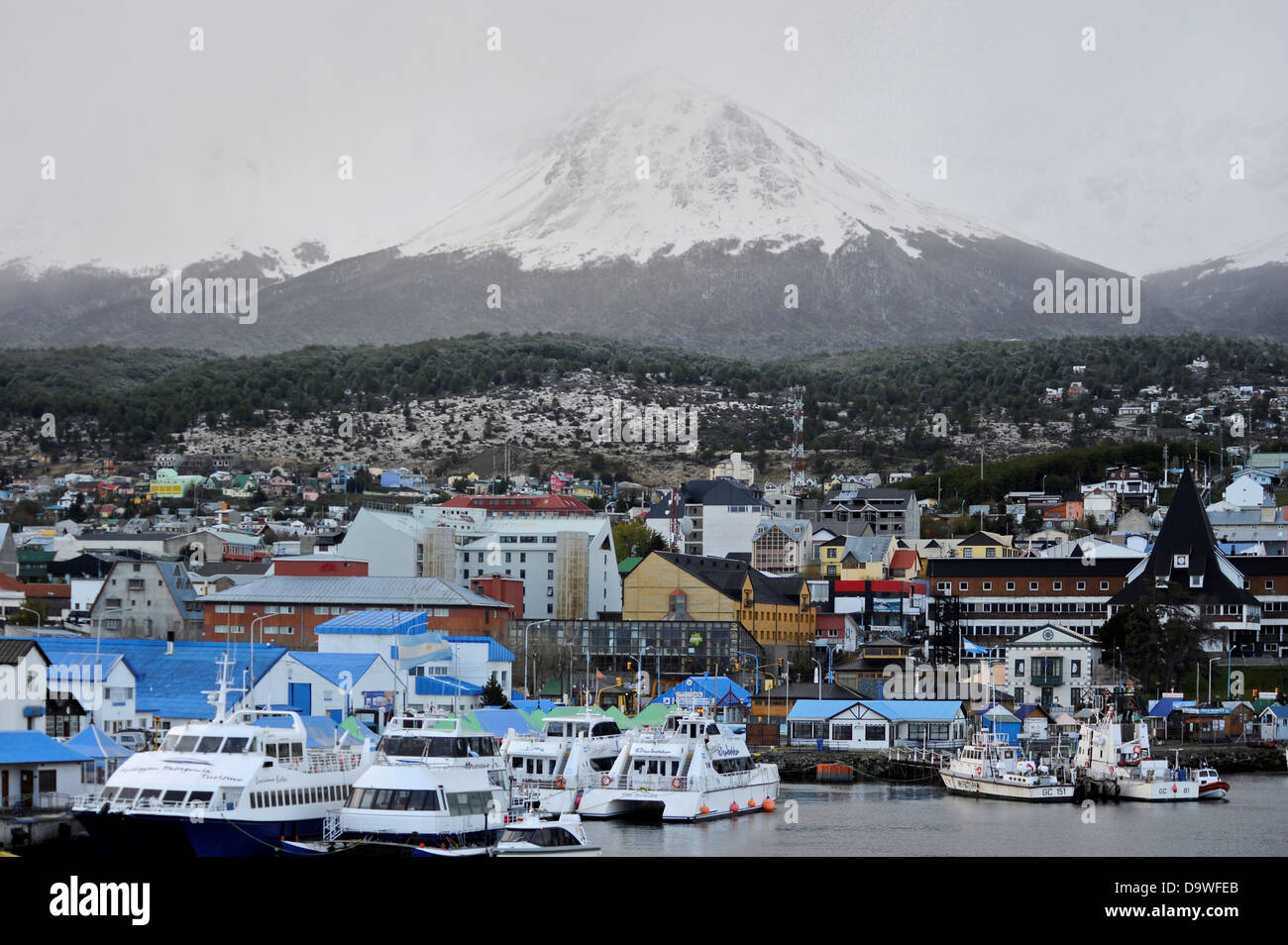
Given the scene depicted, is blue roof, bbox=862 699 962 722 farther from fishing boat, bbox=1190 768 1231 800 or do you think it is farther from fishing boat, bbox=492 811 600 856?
fishing boat, bbox=492 811 600 856

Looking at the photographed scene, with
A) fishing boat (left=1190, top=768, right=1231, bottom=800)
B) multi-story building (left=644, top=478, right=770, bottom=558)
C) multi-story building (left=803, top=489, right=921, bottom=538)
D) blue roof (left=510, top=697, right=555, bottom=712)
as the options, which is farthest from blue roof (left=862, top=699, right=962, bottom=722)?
multi-story building (left=803, top=489, right=921, bottom=538)

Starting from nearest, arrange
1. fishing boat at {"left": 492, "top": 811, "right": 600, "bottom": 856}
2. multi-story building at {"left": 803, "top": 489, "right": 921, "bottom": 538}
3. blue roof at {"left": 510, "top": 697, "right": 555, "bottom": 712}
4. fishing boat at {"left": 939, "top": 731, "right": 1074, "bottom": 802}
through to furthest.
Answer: fishing boat at {"left": 492, "top": 811, "right": 600, "bottom": 856}, fishing boat at {"left": 939, "top": 731, "right": 1074, "bottom": 802}, blue roof at {"left": 510, "top": 697, "right": 555, "bottom": 712}, multi-story building at {"left": 803, "top": 489, "right": 921, "bottom": 538}

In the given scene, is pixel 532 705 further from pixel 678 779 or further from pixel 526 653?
pixel 678 779

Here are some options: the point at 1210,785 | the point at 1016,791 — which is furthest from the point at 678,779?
the point at 1210,785
